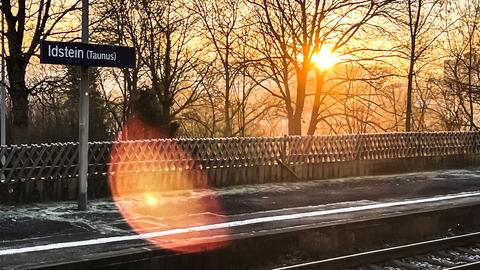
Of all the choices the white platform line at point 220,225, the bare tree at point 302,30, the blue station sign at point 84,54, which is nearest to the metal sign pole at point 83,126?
the blue station sign at point 84,54

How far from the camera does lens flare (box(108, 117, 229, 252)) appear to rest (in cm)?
1073

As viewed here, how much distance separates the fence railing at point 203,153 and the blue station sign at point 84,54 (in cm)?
229

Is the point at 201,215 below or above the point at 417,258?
above

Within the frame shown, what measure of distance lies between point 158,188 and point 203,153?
1.50 metres

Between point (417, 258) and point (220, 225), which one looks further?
point (220, 225)

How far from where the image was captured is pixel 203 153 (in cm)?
1463

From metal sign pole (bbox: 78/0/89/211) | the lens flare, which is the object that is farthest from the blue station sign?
the lens flare

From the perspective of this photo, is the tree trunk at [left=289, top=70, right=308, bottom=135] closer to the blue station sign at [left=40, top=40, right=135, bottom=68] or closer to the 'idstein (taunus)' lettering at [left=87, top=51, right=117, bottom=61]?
A: the blue station sign at [left=40, top=40, right=135, bottom=68]

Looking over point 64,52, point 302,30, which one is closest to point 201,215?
point 64,52

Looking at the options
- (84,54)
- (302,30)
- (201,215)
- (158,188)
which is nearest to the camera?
(84,54)

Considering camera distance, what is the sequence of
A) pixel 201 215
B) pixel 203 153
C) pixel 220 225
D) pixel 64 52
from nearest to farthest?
pixel 220 225, pixel 64 52, pixel 201 215, pixel 203 153

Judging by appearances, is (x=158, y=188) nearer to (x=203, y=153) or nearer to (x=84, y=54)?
(x=203, y=153)

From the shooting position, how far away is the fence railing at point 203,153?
12.1 meters

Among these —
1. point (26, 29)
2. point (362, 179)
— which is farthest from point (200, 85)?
point (362, 179)
